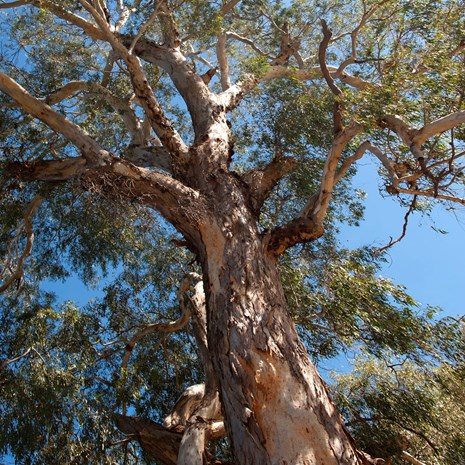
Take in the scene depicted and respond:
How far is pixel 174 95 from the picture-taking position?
9000mm

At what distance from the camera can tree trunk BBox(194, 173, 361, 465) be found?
2.62 m

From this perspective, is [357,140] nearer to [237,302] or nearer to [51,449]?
[237,302]

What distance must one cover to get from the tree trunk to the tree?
0.4 inches

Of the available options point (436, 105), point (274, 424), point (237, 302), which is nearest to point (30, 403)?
point (237, 302)

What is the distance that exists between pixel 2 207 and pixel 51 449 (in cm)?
305

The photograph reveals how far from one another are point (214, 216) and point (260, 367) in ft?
4.47

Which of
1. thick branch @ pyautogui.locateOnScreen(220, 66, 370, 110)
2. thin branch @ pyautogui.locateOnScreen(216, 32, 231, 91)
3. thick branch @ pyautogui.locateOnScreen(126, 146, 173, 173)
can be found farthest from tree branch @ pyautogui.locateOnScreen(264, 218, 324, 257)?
thin branch @ pyautogui.locateOnScreen(216, 32, 231, 91)

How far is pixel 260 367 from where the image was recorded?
291 centimetres

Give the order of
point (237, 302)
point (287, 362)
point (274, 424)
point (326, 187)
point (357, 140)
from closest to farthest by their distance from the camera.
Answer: point (274, 424) < point (287, 362) < point (237, 302) < point (326, 187) < point (357, 140)

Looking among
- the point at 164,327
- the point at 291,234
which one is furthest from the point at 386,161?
the point at 164,327

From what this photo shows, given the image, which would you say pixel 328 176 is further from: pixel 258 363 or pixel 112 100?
pixel 112 100

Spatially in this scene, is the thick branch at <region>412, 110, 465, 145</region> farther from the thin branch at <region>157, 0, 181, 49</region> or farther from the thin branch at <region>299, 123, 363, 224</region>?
the thin branch at <region>157, 0, 181, 49</region>

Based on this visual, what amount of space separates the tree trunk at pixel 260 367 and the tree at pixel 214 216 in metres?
0.01

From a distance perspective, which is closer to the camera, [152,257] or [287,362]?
[287,362]
